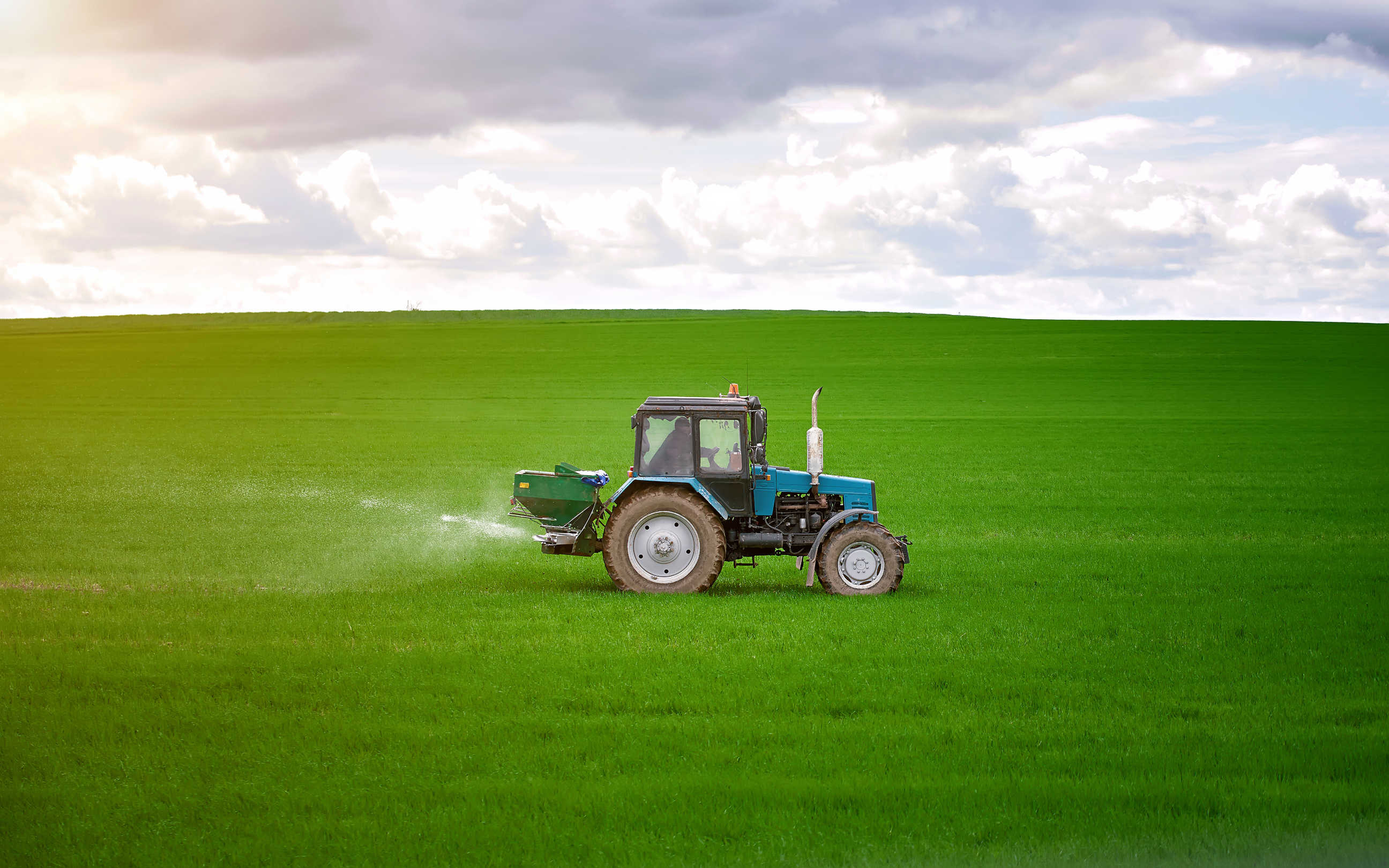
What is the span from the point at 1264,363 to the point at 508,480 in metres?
61.3

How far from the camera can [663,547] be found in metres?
15.2

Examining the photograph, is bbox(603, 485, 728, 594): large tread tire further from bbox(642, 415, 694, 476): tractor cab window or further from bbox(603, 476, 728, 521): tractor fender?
bbox(642, 415, 694, 476): tractor cab window

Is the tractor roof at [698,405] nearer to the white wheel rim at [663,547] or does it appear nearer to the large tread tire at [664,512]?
the large tread tire at [664,512]

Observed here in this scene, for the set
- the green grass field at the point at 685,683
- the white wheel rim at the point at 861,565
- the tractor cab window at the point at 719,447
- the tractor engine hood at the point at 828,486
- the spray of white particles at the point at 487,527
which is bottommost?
the green grass field at the point at 685,683

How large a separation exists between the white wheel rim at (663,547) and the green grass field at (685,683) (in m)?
0.54

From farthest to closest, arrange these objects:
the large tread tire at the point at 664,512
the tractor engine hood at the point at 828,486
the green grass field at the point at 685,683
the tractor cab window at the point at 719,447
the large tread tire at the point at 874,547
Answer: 1. the tractor engine hood at the point at 828,486
2. the tractor cab window at the point at 719,447
3. the large tread tire at the point at 874,547
4. the large tread tire at the point at 664,512
5. the green grass field at the point at 685,683

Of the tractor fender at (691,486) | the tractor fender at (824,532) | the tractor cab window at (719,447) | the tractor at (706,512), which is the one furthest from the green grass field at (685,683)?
the tractor cab window at (719,447)

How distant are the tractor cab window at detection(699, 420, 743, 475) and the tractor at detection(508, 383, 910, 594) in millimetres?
11

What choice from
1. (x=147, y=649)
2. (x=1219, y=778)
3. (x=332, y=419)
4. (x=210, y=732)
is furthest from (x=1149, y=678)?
(x=332, y=419)

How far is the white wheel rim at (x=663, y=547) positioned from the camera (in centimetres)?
1518

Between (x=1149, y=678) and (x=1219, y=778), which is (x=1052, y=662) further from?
(x=1219, y=778)

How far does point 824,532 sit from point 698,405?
2280 millimetres

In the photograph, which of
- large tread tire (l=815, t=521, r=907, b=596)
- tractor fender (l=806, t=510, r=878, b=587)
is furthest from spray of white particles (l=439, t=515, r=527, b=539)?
large tread tire (l=815, t=521, r=907, b=596)

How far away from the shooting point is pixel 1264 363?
76125 mm
